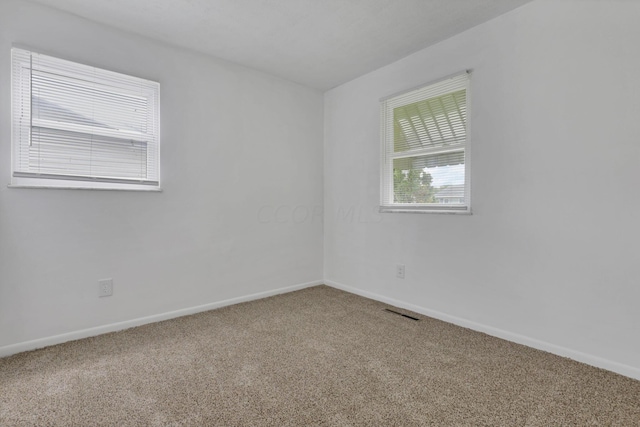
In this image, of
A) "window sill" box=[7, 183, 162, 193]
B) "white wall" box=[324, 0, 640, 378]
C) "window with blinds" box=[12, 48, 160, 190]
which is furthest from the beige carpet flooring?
"window with blinds" box=[12, 48, 160, 190]

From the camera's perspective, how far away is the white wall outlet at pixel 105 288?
2.37 meters

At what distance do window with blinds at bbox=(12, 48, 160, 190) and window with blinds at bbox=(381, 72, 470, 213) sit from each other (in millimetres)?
2200

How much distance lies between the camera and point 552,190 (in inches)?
81.6

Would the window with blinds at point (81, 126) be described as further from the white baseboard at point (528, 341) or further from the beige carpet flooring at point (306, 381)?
the white baseboard at point (528, 341)

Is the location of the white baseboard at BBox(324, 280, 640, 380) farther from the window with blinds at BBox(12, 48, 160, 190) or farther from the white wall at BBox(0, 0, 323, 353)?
the window with blinds at BBox(12, 48, 160, 190)

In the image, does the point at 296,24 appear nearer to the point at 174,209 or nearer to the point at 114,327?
the point at 174,209

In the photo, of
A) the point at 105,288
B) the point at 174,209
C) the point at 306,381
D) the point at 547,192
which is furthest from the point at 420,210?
the point at 105,288

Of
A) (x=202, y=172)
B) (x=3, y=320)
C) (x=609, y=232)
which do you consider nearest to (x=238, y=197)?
(x=202, y=172)

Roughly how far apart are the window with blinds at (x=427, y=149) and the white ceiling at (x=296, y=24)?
0.44 m

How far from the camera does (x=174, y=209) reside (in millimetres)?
2729

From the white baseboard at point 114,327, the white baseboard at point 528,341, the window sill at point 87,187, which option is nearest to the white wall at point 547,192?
the white baseboard at point 528,341

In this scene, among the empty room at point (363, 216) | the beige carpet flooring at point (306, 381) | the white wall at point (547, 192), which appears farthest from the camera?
the white wall at point (547, 192)

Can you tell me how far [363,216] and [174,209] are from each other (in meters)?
1.91

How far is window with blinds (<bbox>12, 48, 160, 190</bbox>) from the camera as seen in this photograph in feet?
6.89
